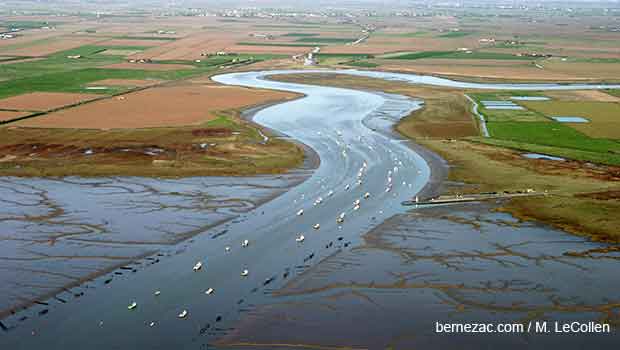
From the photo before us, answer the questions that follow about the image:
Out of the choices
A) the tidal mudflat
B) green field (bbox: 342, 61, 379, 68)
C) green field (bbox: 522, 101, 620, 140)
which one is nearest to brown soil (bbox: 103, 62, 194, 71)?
green field (bbox: 342, 61, 379, 68)

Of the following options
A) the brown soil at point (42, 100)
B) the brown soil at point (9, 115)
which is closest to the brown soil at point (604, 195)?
the brown soil at point (9, 115)

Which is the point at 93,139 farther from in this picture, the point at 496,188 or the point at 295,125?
the point at 496,188

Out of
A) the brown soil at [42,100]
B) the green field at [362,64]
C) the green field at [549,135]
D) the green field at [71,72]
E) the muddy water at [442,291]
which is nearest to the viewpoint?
the muddy water at [442,291]

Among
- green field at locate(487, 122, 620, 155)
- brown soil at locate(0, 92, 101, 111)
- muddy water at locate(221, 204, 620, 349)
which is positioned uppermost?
brown soil at locate(0, 92, 101, 111)

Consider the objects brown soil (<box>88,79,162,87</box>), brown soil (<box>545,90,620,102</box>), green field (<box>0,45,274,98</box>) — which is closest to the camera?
brown soil (<box>545,90,620,102</box>)

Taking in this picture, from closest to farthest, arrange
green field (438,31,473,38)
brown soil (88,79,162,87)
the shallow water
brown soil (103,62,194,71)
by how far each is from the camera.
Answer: the shallow water → brown soil (88,79,162,87) → brown soil (103,62,194,71) → green field (438,31,473,38)

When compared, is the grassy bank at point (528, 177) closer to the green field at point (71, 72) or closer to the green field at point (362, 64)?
the green field at point (71, 72)

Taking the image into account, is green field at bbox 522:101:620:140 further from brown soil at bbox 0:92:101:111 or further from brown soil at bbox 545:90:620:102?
brown soil at bbox 0:92:101:111
